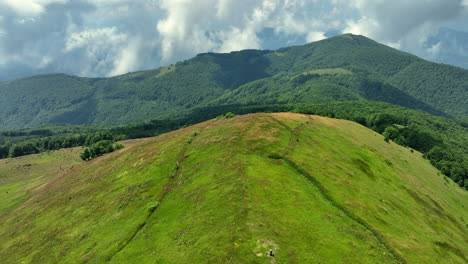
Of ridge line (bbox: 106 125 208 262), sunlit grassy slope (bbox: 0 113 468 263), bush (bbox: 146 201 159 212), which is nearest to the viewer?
sunlit grassy slope (bbox: 0 113 468 263)

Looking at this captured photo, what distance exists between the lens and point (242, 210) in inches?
1721

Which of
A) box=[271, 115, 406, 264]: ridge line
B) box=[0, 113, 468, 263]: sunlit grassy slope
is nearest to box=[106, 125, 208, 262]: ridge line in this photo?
box=[0, 113, 468, 263]: sunlit grassy slope

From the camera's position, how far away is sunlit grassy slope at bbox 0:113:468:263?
3916 centimetres

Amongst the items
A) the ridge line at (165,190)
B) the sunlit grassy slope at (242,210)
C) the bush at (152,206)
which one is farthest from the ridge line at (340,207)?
the bush at (152,206)

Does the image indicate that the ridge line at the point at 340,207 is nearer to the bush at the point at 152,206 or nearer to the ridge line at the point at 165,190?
the ridge line at the point at 165,190

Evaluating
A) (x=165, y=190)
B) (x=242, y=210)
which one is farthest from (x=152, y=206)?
(x=242, y=210)

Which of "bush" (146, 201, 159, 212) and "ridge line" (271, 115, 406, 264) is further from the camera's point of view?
"bush" (146, 201, 159, 212)

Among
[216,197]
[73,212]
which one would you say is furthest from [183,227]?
[73,212]

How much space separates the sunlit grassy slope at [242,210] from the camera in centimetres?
3916

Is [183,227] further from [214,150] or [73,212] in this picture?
[73,212]

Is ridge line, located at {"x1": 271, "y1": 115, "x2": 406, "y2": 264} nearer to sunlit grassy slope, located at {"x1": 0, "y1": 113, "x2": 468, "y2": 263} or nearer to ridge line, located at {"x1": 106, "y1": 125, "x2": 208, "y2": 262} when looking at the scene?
sunlit grassy slope, located at {"x1": 0, "y1": 113, "x2": 468, "y2": 263}

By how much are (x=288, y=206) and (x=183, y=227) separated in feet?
57.8

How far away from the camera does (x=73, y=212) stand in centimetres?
6869

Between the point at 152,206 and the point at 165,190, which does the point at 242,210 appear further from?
the point at 165,190
